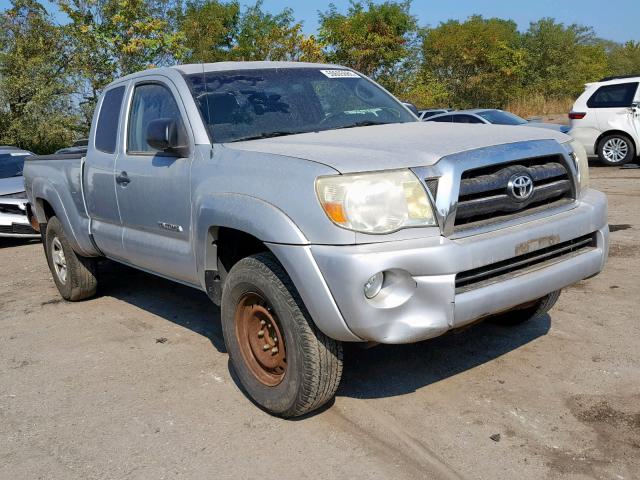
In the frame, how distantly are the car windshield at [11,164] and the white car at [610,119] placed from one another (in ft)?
34.1

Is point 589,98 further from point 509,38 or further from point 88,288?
point 509,38

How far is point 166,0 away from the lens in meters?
24.6

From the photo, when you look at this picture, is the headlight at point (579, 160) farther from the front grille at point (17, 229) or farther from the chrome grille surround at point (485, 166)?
the front grille at point (17, 229)

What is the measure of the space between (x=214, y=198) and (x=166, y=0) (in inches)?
889

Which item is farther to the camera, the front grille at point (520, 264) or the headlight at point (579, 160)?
the headlight at point (579, 160)

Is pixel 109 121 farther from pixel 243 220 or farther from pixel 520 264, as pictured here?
pixel 520 264

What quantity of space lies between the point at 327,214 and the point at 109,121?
2904mm

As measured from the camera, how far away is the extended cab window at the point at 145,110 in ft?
15.6

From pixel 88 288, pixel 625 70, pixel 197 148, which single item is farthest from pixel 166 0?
pixel 625 70

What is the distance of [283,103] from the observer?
183 inches

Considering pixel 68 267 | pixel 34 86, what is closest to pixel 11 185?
pixel 68 267

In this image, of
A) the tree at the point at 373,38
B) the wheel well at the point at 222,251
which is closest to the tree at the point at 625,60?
the tree at the point at 373,38

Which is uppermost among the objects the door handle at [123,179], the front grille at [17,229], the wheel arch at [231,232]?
the door handle at [123,179]

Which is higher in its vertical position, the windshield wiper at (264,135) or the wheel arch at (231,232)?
the windshield wiper at (264,135)
